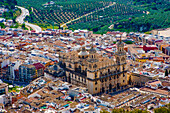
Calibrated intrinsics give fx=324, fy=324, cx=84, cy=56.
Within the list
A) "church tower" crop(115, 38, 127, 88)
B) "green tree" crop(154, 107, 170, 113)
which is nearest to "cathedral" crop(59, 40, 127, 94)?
"church tower" crop(115, 38, 127, 88)

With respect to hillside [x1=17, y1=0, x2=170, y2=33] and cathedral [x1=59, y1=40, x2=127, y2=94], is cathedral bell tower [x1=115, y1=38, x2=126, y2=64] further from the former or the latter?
hillside [x1=17, y1=0, x2=170, y2=33]

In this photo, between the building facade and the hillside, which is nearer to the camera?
the building facade

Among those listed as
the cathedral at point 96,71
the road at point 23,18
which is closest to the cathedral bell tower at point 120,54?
the cathedral at point 96,71

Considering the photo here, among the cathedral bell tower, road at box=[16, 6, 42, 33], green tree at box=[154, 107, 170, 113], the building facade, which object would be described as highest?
road at box=[16, 6, 42, 33]

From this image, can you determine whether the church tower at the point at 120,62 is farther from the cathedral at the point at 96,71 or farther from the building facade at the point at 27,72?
the building facade at the point at 27,72

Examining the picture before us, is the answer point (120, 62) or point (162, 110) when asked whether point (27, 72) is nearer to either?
point (120, 62)

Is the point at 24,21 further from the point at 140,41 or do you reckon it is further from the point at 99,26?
the point at 140,41

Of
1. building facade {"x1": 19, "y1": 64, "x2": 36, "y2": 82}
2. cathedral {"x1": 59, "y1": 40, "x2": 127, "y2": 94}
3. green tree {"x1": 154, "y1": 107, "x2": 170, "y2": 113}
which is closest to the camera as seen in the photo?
green tree {"x1": 154, "y1": 107, "x2": 170, "y2": 113}

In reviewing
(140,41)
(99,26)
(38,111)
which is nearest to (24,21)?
(99,26)
